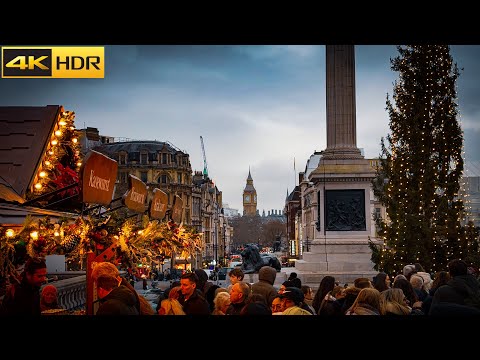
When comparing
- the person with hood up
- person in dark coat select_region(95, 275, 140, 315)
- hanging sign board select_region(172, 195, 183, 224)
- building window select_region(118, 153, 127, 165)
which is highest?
building window select_region(118, 153, 127, 165)

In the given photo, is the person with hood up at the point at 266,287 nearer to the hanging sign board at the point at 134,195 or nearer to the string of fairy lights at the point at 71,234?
the string of fairy lights at the point at 71,234

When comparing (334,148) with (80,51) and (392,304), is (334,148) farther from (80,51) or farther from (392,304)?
(80,51)

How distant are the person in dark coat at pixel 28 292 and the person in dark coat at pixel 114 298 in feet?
2.15

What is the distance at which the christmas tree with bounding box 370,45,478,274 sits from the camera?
22.8 meters

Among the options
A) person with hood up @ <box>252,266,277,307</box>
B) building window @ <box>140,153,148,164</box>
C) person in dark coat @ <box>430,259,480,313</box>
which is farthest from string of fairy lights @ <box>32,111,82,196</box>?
building window @ <box>140,153,148,164</box>

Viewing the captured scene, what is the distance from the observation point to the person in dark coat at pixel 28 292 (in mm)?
6473

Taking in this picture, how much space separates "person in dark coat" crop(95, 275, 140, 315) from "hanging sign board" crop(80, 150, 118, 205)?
7.73 feet

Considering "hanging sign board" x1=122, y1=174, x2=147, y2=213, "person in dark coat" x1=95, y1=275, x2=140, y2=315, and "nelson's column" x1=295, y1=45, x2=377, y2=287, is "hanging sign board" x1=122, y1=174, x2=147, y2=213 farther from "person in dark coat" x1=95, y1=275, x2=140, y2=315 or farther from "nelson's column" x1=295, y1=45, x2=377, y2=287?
"nelson's column" x1=295, y1=45, x2=377, y2=287

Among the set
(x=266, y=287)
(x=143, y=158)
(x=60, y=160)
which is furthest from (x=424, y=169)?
(x=143, y=158)

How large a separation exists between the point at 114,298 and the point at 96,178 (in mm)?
3261

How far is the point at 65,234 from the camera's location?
8742 millimetres

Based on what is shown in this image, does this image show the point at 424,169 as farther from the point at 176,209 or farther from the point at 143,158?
the point at 143,158

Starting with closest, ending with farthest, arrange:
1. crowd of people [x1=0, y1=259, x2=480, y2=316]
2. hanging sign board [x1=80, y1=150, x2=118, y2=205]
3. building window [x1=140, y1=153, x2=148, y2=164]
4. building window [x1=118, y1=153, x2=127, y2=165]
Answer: crowd of people [x1=0, y1=259, x2=480, y2=316], hanging sign board [x1=80, y1=150, x2=118, y2=205], building window [x1=118, y1=153, x2=127, y2=165], building window [x1=140, y1=153, x2=148, y2=164]
